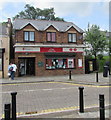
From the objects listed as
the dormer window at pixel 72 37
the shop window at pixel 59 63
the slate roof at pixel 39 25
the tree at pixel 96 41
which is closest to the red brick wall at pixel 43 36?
the slate roof at pixel 39 25

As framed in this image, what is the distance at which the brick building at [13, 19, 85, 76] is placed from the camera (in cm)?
1906

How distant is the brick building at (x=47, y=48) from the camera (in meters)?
19.1

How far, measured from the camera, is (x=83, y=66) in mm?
21547

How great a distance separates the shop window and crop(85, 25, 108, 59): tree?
24.5 feet

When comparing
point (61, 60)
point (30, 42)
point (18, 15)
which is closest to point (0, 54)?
point (30, 42)

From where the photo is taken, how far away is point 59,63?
816 inches

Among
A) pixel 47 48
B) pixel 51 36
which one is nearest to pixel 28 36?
pixel 47 48

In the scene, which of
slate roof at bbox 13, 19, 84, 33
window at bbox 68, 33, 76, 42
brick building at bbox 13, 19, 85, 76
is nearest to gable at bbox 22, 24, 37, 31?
brick building at bbox 13, 19, 85, 76

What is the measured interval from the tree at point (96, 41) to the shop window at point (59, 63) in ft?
24.5

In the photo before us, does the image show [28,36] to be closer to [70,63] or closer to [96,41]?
[70,63]

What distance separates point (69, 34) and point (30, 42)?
5698mm

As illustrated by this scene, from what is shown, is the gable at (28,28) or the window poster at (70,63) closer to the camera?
the gable at (28,28)

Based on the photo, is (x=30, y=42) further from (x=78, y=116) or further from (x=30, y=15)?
(x=30, y=15)

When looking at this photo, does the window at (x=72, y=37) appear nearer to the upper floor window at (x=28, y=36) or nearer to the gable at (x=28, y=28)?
the gable at (x=28, y=28)
